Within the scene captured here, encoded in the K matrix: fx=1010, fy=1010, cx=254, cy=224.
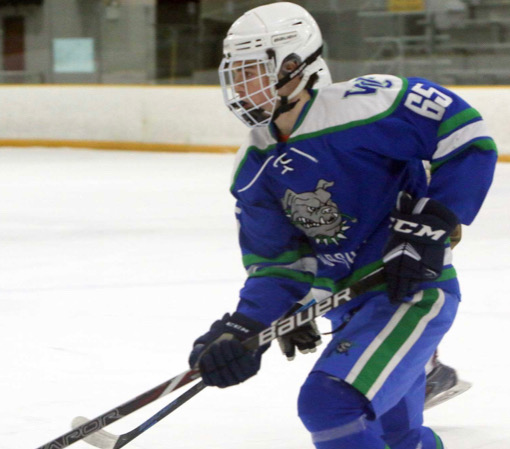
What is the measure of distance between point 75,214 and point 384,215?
390cm

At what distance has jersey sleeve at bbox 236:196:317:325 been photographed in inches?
69.7

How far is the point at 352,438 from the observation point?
150 centimetres

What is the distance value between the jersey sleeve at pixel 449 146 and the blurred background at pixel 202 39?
6.75 m

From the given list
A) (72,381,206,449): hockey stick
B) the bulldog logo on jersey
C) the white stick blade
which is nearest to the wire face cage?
the bulldog logo on jersey

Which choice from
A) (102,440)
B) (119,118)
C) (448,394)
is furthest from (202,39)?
(102,440)

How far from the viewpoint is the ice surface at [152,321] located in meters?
2.23

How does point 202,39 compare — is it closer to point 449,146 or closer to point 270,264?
point 270,264

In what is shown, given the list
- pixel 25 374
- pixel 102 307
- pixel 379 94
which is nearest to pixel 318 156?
pixel 379 94

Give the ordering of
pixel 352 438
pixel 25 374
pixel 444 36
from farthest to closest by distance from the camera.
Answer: pixel 444 36
pixel 25 374
pixel 352 438

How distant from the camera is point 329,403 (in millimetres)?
1506

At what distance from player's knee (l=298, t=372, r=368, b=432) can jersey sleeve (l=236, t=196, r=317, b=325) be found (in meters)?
0.24

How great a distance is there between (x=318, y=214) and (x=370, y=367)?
30cm

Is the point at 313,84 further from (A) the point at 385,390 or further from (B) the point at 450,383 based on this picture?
(B) the point at 450,383

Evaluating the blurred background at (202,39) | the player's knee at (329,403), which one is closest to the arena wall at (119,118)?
the blurred background at (202,39)
